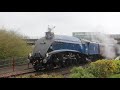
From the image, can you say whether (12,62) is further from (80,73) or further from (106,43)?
(106,43)

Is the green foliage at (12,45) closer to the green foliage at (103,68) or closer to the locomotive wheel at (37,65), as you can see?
the locomotive wheel at (37,65)

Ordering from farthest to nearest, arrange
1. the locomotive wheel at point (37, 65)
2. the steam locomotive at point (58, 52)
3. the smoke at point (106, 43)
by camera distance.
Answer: the smoke at point (106, 43), the steam locomotive at point (58, 52), the locomotive wheel at point (37, 65)

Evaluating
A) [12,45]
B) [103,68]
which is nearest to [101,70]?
[103,68]

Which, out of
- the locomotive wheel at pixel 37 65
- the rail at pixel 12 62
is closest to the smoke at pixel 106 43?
the locomotive wheel at pixel 37 65

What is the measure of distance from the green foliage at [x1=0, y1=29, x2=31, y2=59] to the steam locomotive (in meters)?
0.44

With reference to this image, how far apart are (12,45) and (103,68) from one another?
3.62m

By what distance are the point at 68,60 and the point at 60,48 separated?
0.60 meters

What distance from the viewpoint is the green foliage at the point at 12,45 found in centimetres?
1216

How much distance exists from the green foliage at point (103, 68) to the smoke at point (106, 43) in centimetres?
127

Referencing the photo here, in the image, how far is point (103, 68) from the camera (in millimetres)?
11344

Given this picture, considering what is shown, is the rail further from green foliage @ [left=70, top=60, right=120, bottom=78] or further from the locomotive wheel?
green foliage @ [left=70, top=60, right=120, bottom=78]
